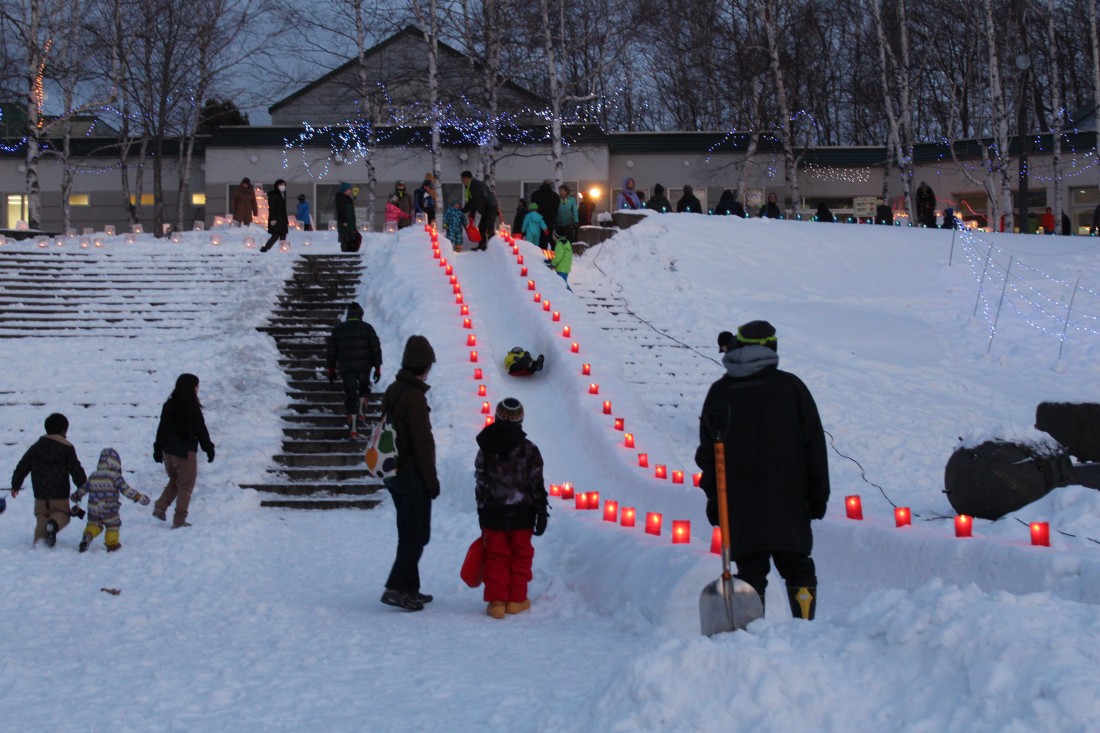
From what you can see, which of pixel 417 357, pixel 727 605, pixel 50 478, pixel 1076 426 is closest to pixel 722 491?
pixel 727 605

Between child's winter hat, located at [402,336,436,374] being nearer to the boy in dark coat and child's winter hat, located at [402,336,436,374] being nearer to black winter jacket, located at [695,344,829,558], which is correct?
black winter jacket, located at [695,344,829,558]

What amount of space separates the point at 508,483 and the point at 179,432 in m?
4.72

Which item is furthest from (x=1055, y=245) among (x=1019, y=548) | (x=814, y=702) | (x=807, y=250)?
(x=814, y=702)

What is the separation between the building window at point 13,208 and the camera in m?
39.6

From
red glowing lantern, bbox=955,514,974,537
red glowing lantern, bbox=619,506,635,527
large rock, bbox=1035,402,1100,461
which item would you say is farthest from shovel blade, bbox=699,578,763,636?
large rock, bbox=1035,402,1100,461

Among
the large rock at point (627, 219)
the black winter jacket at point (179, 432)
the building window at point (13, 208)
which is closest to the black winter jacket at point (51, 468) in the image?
the black winter jacket at point (179, 432)

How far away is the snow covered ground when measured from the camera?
4.54 meters

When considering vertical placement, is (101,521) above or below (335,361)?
below

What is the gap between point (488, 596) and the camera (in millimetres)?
7930

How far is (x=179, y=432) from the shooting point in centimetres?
1161

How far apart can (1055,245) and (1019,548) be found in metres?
20.0

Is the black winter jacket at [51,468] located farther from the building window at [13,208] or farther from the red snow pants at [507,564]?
the building window at [13,208]

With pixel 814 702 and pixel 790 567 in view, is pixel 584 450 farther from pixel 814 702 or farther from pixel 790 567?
pixel 814 702

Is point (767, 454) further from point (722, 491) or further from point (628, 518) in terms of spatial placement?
point (628, 518)
